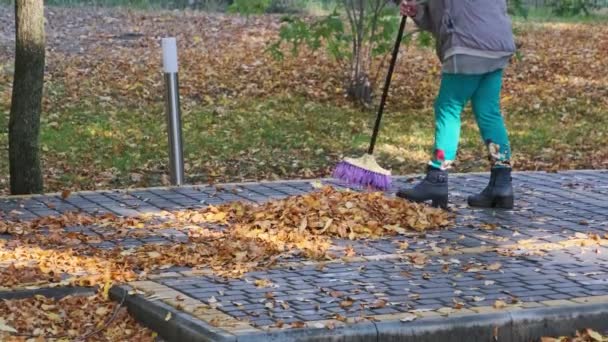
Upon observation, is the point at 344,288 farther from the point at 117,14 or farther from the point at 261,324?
the point at 117,14

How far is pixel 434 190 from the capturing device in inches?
306

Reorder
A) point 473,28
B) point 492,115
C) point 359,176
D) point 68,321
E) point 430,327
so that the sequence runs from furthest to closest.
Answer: point 359,176
point 492,115
point 473,28
point 68,321
point 430,327

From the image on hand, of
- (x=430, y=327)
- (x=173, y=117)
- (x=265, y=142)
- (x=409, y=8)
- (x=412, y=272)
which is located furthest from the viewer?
(x=265, y=142)

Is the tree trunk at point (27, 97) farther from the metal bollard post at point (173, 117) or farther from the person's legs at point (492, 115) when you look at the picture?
the person's legs at point (492, 115)

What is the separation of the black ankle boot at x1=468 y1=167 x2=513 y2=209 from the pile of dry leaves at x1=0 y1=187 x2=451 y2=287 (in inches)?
19.5

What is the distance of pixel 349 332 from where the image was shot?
5000 mm

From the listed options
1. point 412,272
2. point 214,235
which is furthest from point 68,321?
point 412,272

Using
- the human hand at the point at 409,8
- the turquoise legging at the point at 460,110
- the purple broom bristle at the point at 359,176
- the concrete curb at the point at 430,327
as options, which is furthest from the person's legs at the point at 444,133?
the concrete curb at the point at 430,327

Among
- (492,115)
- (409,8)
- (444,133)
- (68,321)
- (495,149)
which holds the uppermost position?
(409,8)

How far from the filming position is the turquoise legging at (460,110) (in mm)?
7684

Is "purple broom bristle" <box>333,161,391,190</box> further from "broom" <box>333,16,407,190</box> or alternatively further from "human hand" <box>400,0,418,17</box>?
"human hand" <box>400,0,418,17</box>

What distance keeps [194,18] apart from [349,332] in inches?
661

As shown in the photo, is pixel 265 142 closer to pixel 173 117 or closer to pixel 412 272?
pixel 173 117

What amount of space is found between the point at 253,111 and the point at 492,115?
5.97 metres
